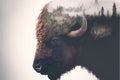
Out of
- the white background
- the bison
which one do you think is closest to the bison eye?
the bison

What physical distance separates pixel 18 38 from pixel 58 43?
1.07 ft

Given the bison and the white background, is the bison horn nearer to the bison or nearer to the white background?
the bison

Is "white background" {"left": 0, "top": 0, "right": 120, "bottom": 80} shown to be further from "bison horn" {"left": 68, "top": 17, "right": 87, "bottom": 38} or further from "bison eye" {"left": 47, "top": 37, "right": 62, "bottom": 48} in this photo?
"bison horn" {"left": 68, "top": 17, "right": 87, "bottom": 38}

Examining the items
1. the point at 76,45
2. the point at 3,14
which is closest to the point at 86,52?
the point at 76,45

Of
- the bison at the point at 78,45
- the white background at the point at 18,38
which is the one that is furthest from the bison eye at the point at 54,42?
the white background at the point at 18,38

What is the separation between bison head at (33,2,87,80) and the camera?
1.87m

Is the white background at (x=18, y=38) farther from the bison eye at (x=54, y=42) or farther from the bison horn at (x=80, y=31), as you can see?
the bison horn at (x=80, y=31)

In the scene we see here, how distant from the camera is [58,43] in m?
1.88

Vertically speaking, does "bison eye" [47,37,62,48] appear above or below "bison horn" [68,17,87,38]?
below

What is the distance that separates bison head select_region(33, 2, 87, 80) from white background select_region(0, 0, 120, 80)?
67 mm

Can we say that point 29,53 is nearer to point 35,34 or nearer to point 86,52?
point 35,34

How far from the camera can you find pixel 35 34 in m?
1.90

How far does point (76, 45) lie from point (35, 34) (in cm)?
34

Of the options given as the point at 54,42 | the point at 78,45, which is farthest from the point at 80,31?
A: the point at 54,42
